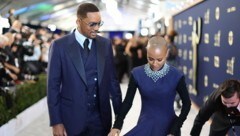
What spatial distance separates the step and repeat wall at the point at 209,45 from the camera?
5473 mm

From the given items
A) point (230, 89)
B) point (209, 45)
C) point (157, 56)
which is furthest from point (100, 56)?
point (209, 45)

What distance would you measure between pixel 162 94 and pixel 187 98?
161 mm

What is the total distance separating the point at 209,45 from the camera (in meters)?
7.10

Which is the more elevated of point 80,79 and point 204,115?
point 80,79

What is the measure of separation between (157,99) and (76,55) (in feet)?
2.06

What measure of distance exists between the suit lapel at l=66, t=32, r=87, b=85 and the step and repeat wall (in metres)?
2.73

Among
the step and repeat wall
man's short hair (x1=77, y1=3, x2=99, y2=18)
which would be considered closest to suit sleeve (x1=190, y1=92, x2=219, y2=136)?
man's short hair (x1=77, y1=3, x2=99, y2=18)

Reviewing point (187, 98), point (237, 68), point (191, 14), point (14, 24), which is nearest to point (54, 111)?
point (187, 98)

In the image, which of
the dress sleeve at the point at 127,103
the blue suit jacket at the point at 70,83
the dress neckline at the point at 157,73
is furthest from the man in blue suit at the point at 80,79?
the dress neckline at the point at 157,73

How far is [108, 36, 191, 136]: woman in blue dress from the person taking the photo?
109 inches

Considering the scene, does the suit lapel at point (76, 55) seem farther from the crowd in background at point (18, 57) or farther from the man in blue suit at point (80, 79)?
the crowd in background at point (18, 57)

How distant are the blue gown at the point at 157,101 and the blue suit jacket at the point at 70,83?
0.83ft

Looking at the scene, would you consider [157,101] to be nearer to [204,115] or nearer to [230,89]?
[230,89]

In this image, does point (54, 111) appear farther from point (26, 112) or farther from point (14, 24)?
point (14, 24)
